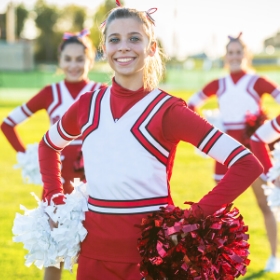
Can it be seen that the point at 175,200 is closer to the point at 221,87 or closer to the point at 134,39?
the point at 221,87

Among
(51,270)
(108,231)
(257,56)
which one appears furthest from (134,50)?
(257,56)

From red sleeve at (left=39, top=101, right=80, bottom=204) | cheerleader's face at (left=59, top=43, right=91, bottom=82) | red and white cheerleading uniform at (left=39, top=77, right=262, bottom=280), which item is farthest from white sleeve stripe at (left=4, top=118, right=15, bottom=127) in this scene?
red and white cheerleading uniform at (left=39, top=77, right=262, bottom=280)

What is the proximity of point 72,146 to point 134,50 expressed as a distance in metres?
1.98

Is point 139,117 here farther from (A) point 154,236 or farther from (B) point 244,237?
(B) point 244,237

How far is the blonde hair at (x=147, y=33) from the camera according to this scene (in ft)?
8.83

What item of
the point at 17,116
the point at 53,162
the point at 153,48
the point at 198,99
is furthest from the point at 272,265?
the point at 153,48

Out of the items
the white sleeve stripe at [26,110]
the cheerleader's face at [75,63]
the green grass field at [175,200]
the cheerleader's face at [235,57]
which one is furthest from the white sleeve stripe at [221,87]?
the white sleeve stripe at [26,110]

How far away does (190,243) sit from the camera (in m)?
2.36

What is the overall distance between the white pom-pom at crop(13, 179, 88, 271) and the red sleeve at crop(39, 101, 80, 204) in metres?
0.08

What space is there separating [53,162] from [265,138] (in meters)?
1.46

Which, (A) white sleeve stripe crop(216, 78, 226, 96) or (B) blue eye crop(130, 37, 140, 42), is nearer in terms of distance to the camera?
(B) blue eye crop(130, 37, 140, 42)

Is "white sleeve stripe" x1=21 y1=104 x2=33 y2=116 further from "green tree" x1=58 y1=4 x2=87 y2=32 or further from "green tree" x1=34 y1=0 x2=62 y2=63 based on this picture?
"green tree" x1=58 y1=4 x2=87 y2=32

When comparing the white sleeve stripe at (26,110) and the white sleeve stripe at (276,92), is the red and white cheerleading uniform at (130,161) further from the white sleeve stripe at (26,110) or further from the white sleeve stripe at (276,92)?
the white sleeve stripe at (276,92)

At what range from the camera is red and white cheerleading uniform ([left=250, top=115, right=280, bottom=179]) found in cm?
373
